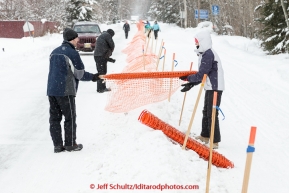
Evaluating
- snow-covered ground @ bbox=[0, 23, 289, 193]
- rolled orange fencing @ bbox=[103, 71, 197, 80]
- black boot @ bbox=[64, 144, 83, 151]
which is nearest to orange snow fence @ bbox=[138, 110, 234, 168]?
snow-covered ground @ bbox=[0, 23, 289, 193]

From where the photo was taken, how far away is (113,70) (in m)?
12.6

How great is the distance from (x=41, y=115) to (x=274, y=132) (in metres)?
4.66

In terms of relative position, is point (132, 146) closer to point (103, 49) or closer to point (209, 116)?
point (209, 116)

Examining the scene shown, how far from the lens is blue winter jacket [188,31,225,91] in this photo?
4857 millimetres

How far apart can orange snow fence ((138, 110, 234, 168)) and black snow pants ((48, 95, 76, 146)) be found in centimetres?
109

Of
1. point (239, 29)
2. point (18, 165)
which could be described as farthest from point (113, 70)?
point (239, 29)

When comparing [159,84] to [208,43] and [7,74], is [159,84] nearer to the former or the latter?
[208,43]

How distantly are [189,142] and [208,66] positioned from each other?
45.3 inches

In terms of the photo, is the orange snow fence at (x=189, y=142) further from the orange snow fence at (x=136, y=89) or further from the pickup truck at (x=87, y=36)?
the pickup truck at (x=87, y=36)

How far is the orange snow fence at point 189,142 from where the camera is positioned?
459 centimetres

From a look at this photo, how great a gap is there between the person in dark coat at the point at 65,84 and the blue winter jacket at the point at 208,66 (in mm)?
1731

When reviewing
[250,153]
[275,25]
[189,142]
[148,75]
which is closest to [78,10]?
[275,25]

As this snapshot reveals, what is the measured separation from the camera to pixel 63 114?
495cm

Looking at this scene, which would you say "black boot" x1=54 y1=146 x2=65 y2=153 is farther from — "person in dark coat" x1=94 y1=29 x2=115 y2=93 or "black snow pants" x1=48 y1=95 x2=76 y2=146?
"person in dark coat" x1=94 y1=29 x2=115 y2=93
